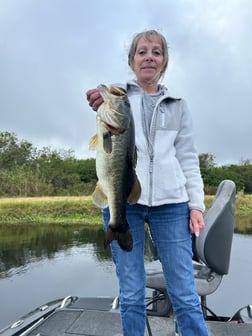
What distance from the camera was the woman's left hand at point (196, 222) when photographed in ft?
6.11

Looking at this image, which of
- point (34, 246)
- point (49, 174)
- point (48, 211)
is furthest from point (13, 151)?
point (34, 246)

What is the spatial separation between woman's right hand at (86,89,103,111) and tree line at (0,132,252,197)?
20.3m

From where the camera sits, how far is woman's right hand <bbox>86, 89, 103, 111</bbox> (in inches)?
67.1

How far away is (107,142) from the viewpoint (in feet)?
5.43

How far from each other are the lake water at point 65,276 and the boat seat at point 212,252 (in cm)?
148

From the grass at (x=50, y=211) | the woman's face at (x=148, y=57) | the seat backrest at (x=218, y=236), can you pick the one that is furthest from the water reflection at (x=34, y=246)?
the woman's face at (x=148, y=57)

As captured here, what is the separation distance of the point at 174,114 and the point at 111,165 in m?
0.47

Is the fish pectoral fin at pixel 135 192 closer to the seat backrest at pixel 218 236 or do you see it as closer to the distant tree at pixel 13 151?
the seat backrest at pixel 218 236

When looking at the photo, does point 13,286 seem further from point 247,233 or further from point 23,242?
point 247,233

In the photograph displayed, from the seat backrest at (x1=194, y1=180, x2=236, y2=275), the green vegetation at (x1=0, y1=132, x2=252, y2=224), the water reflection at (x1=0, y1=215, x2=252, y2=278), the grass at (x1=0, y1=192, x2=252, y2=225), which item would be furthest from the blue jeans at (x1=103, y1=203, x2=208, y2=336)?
the grass at (x1=0, y1=192, x2=252, y2=225)

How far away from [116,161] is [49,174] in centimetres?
2343

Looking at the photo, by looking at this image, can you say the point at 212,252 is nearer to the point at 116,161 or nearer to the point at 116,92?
the point at 116,161

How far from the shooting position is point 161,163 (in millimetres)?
1876

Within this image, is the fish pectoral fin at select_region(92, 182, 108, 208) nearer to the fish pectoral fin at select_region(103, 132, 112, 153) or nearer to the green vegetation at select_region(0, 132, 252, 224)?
the fish pectoral fin at select_region(103, 132, 112, 153)
